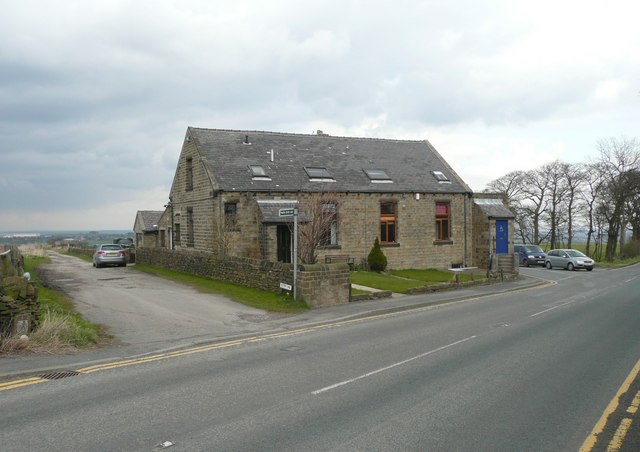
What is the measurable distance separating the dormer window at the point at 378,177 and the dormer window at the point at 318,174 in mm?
2488

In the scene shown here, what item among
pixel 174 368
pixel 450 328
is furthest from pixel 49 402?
pixel 450 328

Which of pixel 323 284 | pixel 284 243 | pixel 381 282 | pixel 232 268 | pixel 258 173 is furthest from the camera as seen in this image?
pixel 258 173

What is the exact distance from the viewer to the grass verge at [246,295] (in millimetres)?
15525

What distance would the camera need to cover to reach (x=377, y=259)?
26984mm

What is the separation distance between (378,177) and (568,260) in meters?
18.0

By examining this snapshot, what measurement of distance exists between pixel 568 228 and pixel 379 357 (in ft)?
184

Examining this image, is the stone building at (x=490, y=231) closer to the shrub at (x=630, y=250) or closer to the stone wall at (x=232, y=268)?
the stone wall at (x=232, y=268)

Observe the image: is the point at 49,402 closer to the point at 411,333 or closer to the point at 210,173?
the point at 411,333

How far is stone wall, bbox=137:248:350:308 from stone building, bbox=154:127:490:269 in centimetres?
202

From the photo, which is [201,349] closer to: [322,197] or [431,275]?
[322,197]

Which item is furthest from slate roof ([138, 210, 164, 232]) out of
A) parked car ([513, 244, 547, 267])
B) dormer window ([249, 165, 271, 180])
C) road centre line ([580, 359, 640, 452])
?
road centre line ([580, 359, 640, 452])

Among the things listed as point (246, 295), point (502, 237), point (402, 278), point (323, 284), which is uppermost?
point (502, 237)

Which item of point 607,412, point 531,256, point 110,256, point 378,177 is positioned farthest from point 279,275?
point 531,256

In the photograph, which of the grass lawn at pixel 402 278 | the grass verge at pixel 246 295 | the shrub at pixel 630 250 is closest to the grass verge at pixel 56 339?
the grass verge at pixel 246 295
